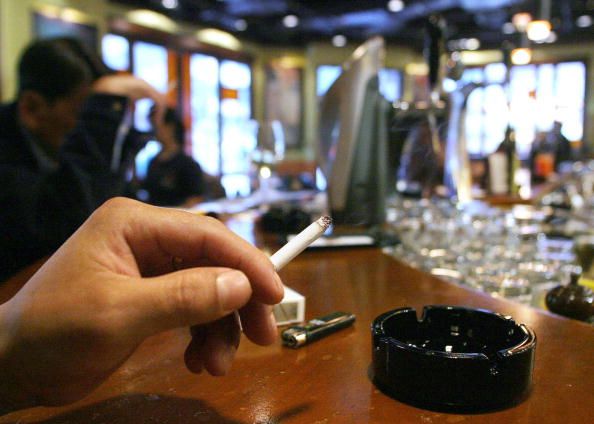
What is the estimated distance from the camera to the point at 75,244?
0.48m

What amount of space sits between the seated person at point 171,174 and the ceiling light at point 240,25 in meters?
4.75

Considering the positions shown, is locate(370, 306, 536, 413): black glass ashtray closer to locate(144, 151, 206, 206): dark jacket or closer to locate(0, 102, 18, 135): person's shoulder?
locate(0, 102, 18, 135): person's shoulder

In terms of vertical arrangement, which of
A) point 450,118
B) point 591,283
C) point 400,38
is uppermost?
point 400,38

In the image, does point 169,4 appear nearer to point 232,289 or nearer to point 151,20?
point 151,20

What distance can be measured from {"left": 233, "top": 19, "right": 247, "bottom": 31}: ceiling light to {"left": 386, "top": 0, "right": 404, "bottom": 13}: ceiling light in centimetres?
237

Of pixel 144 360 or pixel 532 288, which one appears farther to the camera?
pixel 532 288

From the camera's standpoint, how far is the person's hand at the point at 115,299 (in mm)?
433

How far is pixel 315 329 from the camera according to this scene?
2.50 ft

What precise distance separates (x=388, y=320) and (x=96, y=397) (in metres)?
0.34

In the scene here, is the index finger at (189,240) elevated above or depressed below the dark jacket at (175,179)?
above

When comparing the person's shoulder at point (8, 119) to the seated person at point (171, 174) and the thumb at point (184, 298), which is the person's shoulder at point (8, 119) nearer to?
the thumb at point (184, 298)

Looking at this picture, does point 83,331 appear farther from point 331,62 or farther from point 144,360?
point 331,62

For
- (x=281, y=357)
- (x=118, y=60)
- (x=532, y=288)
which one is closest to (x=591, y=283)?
(x=532, y=288)

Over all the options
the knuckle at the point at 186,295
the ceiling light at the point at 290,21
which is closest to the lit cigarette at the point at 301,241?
the knuckle at the point at 186,295
